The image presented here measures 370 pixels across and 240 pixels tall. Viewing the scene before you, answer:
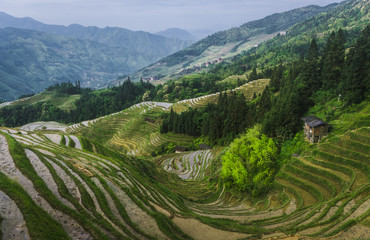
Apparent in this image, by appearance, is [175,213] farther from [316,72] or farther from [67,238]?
[316,72]

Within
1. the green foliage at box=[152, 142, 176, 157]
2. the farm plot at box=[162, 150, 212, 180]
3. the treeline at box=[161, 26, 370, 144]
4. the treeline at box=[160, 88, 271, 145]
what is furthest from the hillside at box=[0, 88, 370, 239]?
the green foliage at box=[152, 142, 176, 157]

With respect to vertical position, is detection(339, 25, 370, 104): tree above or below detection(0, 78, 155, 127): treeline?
above

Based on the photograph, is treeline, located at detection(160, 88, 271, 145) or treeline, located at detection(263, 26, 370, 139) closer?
treeline, located at detection(263, 26, 370, 139)

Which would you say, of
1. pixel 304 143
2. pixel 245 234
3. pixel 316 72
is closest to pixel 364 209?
pixel 245 234

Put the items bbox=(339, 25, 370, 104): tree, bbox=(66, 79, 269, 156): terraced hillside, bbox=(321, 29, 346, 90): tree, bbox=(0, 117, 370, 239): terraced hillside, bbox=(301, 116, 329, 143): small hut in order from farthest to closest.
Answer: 1. bbox=(66, 79, 269, 156): terraced hillside
2. bbox=(321, 29, 346, 90): tree
3. bbox=(339, 25, 370, 104): tree
4. bbox=(301, 116, 329, 143): small hut
5. bbox=(0, 117, 370, 239): terraced hillside

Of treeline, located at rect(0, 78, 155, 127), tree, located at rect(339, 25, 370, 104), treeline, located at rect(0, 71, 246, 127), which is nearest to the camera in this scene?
tree, located at rect(339, 25, 370, 104)

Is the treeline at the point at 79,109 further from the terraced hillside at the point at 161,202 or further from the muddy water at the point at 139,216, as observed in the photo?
the muddy water at the point at 139,216

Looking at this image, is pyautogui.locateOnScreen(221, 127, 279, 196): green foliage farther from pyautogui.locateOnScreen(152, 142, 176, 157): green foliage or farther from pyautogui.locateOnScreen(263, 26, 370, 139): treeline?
pyautogui.locateOnScreen(152, 142, 176, 157): green foliage

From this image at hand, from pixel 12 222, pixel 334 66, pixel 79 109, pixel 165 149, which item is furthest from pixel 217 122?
pixel 79 109
